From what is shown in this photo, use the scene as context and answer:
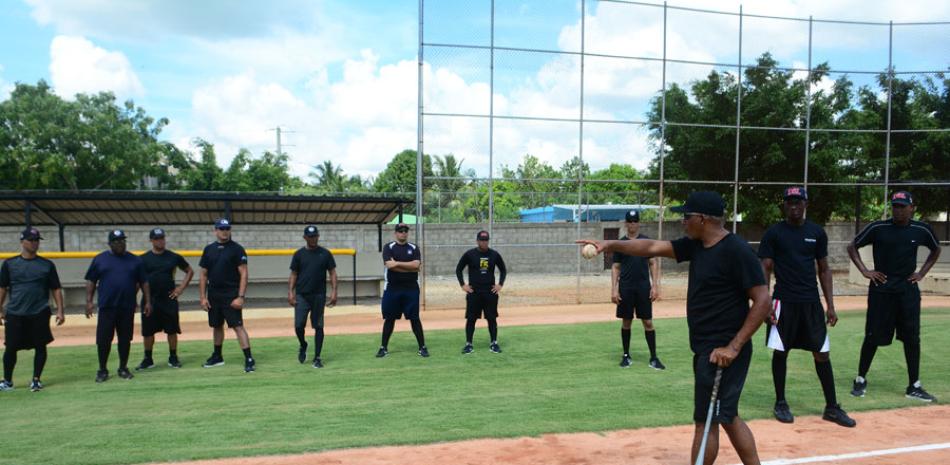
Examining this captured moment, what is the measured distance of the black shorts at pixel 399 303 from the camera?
880 cm

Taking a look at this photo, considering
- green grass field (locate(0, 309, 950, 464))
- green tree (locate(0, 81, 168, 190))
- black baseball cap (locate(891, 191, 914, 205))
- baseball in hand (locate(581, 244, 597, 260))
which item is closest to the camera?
baseball in hand (locate(581, 244, 597, 260))

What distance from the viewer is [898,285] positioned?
639cm

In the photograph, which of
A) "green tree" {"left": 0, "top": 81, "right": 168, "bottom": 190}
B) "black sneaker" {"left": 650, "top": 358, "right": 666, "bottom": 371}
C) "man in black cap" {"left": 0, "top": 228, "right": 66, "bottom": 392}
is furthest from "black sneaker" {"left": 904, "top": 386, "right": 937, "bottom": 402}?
"green tree" {"left": 0, "top": 81, "right": 168, "bottom": 190}

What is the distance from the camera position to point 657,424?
217 inches

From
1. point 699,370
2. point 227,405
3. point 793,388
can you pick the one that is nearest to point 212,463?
point 227,405

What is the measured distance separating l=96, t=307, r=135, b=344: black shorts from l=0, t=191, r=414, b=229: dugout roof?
6.22 m

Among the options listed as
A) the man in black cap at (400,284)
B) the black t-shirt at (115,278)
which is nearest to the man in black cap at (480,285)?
the man in black cap at (400,284)

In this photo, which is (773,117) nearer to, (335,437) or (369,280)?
(369,280)

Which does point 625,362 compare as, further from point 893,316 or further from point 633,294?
point 893,316

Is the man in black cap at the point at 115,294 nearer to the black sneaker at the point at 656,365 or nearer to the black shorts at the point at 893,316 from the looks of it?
the black sneaker at the point at 656,365

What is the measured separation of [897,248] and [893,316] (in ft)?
2.39

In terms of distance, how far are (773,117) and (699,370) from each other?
1889 cm

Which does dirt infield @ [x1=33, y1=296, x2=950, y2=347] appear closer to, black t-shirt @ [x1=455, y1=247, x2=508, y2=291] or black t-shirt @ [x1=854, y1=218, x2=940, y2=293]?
black t-shirt @ [x1=455, y1=247, x2=508, y2=291]

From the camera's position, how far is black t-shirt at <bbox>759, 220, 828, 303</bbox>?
5.64m
